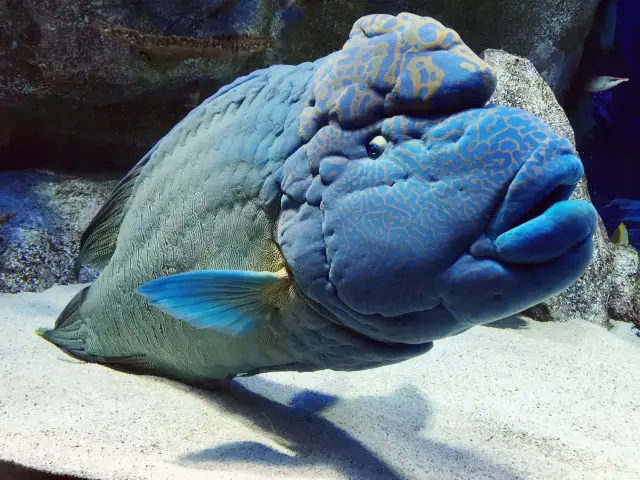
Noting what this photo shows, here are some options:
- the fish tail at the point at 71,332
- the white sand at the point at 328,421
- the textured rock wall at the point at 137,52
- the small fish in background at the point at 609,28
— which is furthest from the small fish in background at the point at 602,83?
the fish tail at the point at 71,332

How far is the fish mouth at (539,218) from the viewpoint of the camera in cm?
129

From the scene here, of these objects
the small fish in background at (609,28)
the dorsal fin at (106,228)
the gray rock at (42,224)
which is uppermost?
the small fish in background at (609,28)

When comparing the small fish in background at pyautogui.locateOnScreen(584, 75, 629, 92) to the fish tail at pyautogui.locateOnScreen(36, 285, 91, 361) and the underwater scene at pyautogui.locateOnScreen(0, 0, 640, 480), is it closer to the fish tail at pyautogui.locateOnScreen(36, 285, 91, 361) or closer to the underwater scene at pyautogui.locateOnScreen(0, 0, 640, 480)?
the underwater scene at pyautogui.locateOnScreen(0, 0, 640, 480)

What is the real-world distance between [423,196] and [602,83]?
5.78 m

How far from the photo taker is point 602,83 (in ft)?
19.6

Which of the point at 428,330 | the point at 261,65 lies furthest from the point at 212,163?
the point at 261,65

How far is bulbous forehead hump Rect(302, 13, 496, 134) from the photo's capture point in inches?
58.4

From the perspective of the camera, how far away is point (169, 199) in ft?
7.42

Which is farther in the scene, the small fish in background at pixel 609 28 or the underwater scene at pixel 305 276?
the small fish in background at pixel 609 28

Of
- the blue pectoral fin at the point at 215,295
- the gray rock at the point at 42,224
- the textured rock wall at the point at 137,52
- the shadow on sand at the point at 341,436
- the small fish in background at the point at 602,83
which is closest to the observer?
the blue pectoral fin at the point at 215,295

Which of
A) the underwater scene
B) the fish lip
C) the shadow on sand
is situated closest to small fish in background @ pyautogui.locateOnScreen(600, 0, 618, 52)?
the underwater scene

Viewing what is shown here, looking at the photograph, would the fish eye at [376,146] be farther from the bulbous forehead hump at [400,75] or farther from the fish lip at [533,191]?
the fish lip at [533,191]

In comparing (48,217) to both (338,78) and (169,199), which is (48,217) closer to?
(169,199)

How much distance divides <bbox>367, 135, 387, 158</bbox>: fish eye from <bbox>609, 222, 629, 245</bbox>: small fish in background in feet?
16.9
